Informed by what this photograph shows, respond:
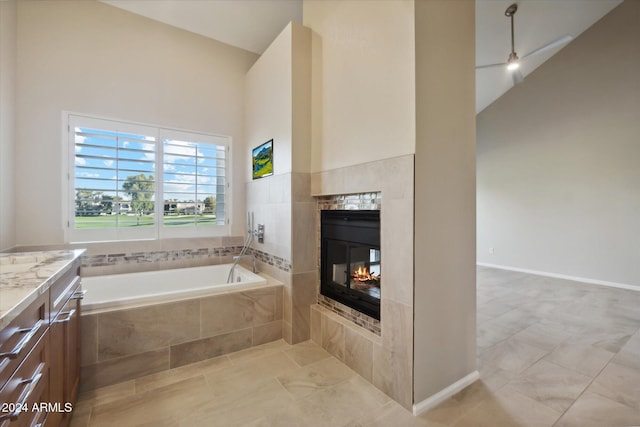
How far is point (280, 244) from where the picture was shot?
2.77 metres

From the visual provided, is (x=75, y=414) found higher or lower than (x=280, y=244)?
lower

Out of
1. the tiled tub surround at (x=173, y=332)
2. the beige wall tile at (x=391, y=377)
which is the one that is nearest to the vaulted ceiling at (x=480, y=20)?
the tiled tub surround at (x=173, y=332)

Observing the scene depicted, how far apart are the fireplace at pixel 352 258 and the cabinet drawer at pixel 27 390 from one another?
1.78 metres

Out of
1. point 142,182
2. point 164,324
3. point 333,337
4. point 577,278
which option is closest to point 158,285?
point 164,324

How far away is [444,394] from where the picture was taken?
5.97 feet

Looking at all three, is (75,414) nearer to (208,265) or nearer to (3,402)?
(3,402)

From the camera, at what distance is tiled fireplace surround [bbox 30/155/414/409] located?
5.74 feet

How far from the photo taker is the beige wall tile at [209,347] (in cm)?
221

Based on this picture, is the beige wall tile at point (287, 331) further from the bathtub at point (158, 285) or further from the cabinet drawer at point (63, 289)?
the cabinet drawer at point (63, 289)

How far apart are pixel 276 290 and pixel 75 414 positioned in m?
1.53

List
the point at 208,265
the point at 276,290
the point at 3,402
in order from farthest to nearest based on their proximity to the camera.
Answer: the point at 208,265 < the point at 276,290 < the point at 3,402

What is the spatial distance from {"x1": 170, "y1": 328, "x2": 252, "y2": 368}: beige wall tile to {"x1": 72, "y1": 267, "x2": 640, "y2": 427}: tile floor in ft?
0.19

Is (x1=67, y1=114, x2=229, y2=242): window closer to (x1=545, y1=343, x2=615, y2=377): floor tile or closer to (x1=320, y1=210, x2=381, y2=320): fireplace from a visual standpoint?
(x1=320, y1=210, x2=381, y2=320): fireplace

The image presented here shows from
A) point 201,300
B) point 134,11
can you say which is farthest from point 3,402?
point 134,11
